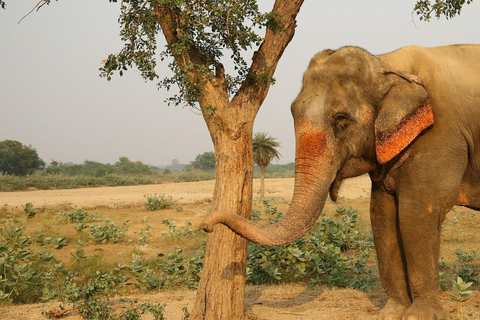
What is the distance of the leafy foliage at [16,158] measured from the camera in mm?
66250

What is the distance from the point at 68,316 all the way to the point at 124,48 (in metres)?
3.54

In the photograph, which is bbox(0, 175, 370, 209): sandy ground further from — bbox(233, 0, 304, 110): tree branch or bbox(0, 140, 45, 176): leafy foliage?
bbox(0, 140, 45, 176): leafy foliage

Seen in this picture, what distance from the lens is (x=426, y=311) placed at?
5227 millimetres

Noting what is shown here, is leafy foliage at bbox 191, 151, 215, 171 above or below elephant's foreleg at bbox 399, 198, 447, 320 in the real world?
above

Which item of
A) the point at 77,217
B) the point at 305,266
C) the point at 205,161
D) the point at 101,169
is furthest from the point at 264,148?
the point at 205,161

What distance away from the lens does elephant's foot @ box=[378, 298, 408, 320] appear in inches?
227

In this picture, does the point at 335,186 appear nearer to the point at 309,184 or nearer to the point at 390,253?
the point at 309,184

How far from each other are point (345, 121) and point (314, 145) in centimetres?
42

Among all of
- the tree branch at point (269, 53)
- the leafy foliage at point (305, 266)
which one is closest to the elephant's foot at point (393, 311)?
the leafy foliage at point (305, 266)

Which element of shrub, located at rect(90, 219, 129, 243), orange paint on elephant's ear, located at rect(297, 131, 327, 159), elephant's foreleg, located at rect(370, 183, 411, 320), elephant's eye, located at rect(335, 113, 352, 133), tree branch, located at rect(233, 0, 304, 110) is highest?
tree branch, located at rect(233, 0, 304, 110)

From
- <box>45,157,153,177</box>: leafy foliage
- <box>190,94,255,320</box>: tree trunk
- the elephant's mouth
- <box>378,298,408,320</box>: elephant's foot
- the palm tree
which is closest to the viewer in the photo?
the elephant's mouth

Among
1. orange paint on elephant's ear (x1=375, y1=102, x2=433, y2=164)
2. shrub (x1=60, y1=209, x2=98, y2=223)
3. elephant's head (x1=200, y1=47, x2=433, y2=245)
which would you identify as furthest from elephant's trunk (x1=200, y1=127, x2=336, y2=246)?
shrub (x1=60, y1=209, x2=98, y2=223)

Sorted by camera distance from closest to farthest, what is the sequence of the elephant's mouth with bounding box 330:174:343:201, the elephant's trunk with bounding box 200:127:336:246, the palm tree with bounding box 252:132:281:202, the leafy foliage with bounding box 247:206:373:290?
the elephant's trunk with bounding box 200:127:336:246, the elephant's mouth with bounding box 330:174:343:201, the leafy foliage with bounding box 247:206:373:290, the palm tree with bounding box 252:132:281:202

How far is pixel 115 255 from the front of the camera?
502 inches
